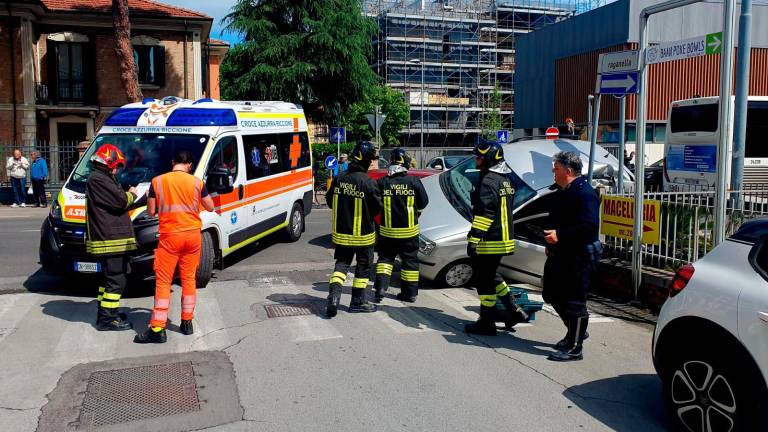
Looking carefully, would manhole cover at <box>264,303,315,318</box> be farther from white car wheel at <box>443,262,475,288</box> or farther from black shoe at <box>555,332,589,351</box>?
black shoe at <box>555,332,589,351</box>

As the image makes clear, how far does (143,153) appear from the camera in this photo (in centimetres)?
902

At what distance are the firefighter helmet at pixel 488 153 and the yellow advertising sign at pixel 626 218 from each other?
231cm

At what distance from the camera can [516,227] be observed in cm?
872

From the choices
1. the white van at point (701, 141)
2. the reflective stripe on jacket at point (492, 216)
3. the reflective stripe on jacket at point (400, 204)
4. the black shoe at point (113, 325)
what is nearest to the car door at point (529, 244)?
the reflective stripe on jacket at point (400, 204)

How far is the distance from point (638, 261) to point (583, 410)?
3388 millimetres

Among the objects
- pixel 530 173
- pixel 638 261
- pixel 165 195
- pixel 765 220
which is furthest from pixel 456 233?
pixel 765 220

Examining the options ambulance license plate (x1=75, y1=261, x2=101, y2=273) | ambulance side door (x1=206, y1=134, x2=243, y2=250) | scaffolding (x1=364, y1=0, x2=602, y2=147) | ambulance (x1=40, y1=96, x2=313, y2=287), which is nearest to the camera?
ambulance license plate (x1=75, y1=261, x2=101, y2=273)

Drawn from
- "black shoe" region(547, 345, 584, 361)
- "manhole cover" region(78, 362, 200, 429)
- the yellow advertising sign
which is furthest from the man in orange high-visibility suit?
the yellow advertising sign

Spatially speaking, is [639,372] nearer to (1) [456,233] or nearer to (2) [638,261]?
(2) [638,261]

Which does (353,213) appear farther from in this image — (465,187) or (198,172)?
(465,187)

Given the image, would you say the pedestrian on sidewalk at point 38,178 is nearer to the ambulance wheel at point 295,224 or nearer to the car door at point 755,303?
the ambulance wheel at point 295,224

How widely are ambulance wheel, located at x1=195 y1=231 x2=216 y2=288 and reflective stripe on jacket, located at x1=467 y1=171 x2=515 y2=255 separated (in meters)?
3.72

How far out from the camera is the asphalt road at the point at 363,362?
15.1ft

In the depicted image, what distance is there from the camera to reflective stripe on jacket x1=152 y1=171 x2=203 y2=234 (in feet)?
20.1
